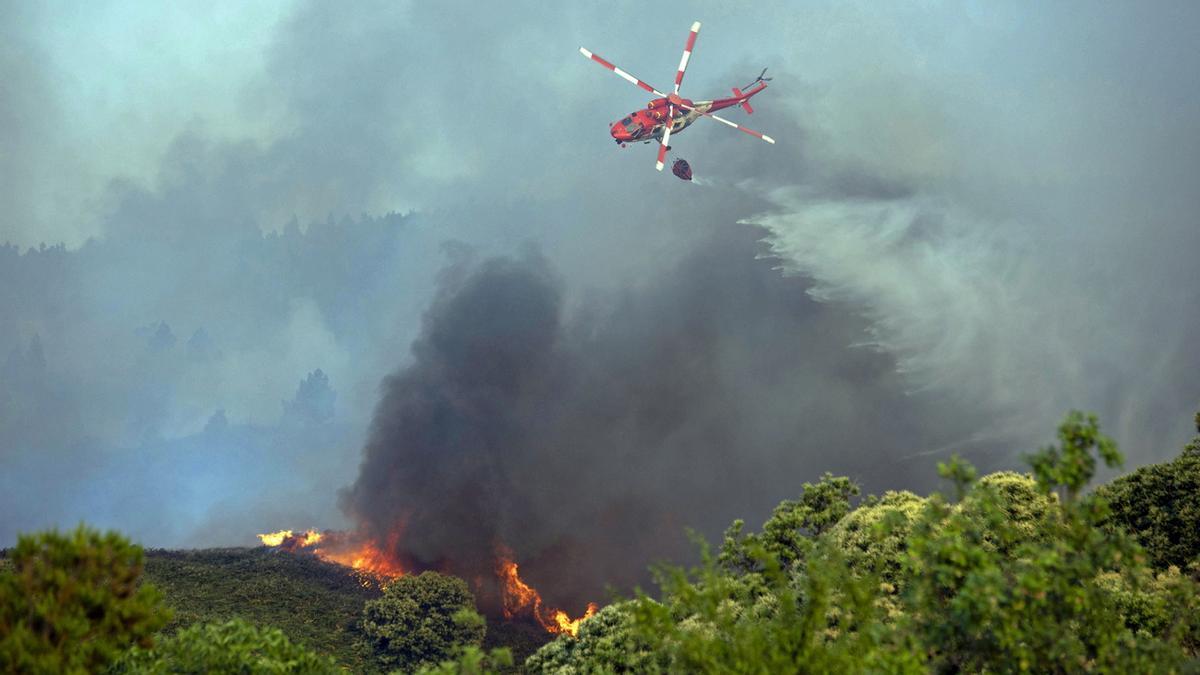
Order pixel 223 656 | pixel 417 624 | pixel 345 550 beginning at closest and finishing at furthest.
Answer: pixel 223 656, pixel 417 624, pixel 345 550

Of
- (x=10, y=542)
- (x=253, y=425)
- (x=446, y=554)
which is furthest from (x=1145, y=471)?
(x=253, y=425)

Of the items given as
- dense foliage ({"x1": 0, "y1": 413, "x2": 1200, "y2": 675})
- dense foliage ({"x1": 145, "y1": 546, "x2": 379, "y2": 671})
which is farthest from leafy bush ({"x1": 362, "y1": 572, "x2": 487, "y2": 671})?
dense foliage ({"x1": 0, "y1": 413, "x2": 1200, "y2": 675})

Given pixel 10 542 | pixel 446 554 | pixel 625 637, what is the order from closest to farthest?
pixel 625 637 → pixel 446 554 → pixel 10 542

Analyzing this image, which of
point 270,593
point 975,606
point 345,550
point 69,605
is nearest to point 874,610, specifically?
point 975,606

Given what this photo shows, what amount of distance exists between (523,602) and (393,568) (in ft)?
55.3

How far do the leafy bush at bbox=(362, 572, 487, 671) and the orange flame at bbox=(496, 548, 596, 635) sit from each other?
643 inches

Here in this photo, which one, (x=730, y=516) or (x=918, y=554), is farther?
(x=730, y=516)

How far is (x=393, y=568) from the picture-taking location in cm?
8806

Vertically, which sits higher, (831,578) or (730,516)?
(730,516)

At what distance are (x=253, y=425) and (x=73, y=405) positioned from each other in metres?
38.7

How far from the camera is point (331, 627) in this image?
62.8 meters

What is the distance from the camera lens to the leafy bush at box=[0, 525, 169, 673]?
15.5 m

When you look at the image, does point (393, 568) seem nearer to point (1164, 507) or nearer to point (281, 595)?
point (281, 595)

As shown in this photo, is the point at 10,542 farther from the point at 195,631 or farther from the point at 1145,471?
the point at 1145,471
